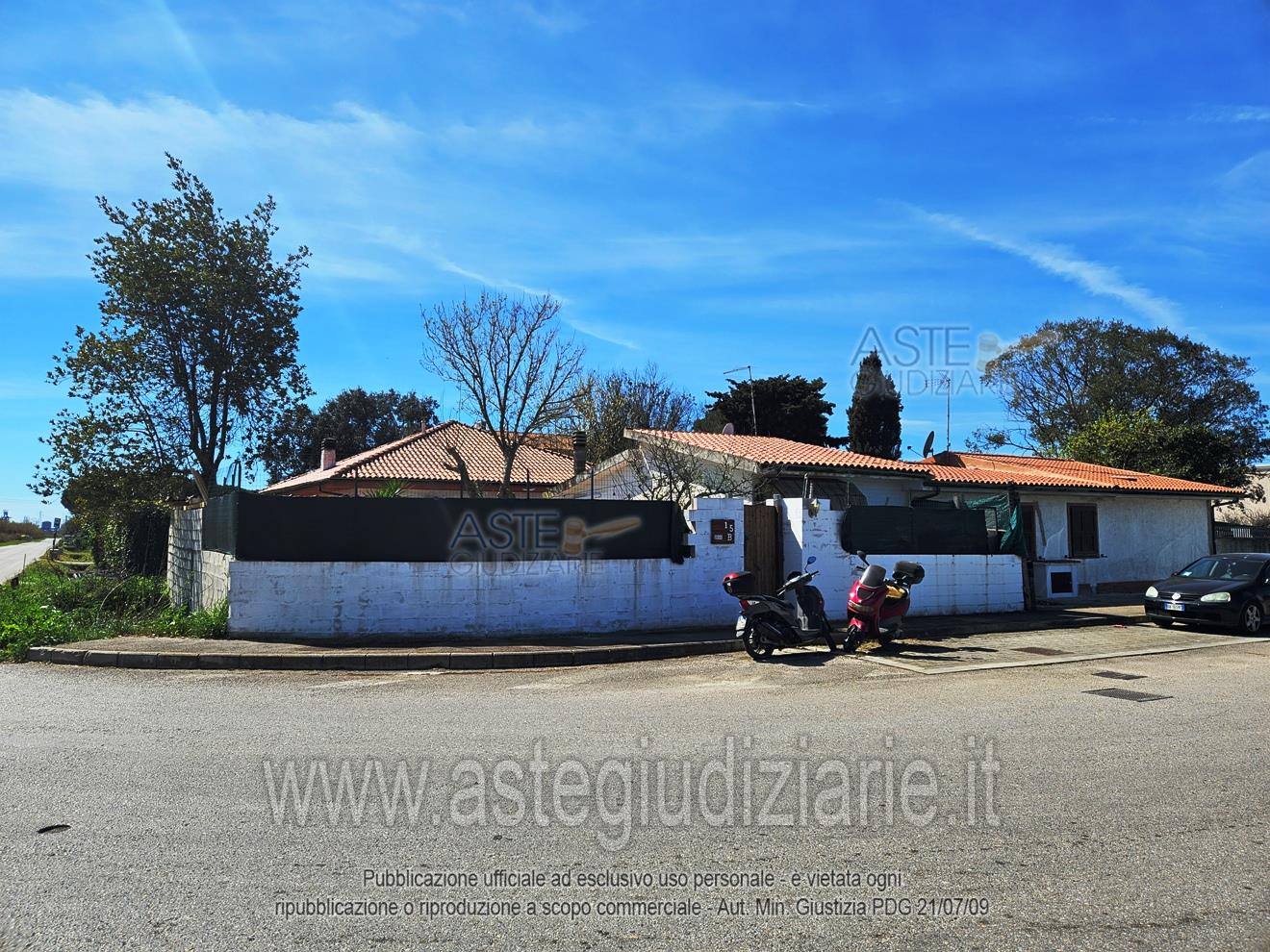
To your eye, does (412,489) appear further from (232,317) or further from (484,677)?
(484,677)

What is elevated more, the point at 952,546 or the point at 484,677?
the point at 952,546

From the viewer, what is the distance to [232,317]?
99.1ft

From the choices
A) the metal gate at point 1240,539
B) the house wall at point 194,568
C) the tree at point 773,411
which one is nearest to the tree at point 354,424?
the tree at point 773,411

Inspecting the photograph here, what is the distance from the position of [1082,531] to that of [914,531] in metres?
9.21

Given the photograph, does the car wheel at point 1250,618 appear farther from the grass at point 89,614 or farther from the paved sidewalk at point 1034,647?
the grass at point 89,614

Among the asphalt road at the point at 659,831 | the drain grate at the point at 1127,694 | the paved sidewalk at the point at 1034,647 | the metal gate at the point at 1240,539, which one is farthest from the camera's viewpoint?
the metal gate at the point at 1240,539

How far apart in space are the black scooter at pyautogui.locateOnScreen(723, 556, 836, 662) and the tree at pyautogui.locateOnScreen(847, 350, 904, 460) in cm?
2735

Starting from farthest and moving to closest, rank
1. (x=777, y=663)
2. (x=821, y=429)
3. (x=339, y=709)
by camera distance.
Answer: (x=821, y=429), (x=777, y=663), (x=339, y=709)

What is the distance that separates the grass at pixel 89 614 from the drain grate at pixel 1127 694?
1157cm

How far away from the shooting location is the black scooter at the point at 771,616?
36.6ft

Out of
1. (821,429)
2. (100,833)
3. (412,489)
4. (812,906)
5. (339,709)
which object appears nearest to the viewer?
(812,906)

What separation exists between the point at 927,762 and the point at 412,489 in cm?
2465

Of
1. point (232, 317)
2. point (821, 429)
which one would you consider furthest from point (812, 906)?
point (821, 429)

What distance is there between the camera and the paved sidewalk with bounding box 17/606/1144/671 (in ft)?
36.0
